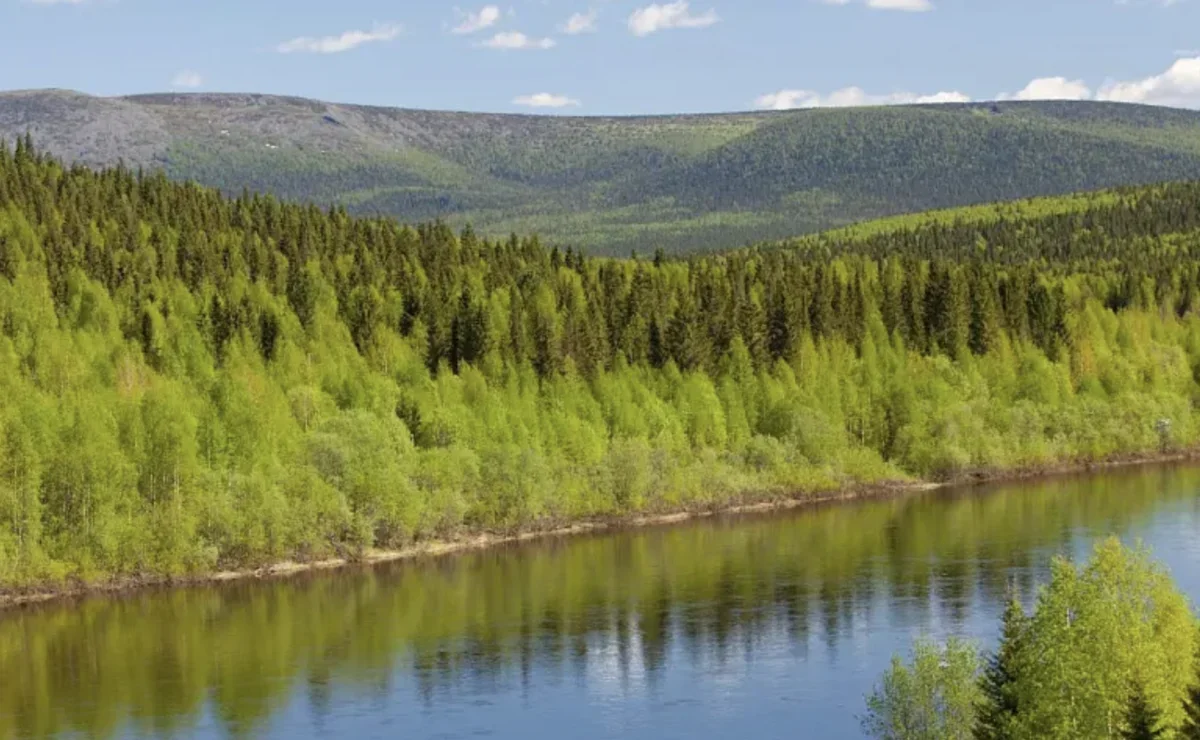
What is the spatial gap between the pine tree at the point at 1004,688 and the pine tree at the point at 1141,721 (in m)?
4.38

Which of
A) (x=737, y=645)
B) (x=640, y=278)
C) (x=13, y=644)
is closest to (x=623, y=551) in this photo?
(x=737, y=645)

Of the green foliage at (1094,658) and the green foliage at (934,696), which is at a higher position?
the green foliage at (1094,658)

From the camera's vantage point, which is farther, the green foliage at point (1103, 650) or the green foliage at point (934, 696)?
the green foliage at point (934, 696)

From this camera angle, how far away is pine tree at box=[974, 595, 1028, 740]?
4566cm

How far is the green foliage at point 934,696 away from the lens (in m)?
49.7

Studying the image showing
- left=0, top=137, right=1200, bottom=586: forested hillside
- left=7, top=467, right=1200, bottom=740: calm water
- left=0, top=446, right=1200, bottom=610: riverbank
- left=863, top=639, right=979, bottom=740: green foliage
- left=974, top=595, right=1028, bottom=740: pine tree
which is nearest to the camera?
left=974, top=595, right=1028, bottom=740: pine tree

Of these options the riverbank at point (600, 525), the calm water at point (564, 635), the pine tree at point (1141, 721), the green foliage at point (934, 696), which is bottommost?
the riverbank at point (600, 525)

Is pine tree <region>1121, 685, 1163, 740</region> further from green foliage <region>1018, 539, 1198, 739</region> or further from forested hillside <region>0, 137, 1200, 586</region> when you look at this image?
forested hillside <region>0, 137, 1200, 586</region>

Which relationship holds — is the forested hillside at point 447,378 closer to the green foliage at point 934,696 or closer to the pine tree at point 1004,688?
the green foliage at point 934,696

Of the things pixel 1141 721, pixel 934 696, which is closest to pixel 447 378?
pixel 934 696

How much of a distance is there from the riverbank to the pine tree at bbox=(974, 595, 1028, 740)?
5508cm

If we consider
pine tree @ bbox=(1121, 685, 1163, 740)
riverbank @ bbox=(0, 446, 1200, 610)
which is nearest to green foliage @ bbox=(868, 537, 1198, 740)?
pine tree @ bbox=(1121, 685, 1163, 740)

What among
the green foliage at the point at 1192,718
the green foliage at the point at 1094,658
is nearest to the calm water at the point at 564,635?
the green foliage at the point at 1094,658

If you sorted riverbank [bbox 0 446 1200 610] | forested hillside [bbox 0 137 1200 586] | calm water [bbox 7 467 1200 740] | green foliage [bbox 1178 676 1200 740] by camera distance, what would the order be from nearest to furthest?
green foliage [bbox 1178 676 1200 740] < calm water [bbox 7 467 1200 740] < riverbank [bbox 0 446 1200 610] < forested hillside [bbox 0 137 1200 586]
